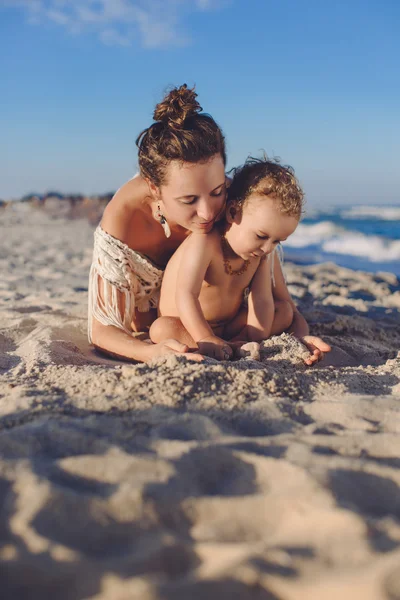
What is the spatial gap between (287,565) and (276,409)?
71 centimetres

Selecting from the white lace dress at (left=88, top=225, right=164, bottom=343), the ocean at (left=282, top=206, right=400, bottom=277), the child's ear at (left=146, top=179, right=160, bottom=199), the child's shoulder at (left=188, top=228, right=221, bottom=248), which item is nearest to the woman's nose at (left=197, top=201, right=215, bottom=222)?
the child's shoulder at (left=188, top=228, right=221, bottom=248)

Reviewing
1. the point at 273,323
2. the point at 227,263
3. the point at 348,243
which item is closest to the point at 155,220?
the point at 227,263

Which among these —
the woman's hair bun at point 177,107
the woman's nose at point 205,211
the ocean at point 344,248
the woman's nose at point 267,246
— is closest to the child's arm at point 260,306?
the woman's nose at point 267,246

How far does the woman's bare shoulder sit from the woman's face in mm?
297

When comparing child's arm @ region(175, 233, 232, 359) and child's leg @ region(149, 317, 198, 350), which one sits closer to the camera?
child's arm @ region(175, 233, 232, 359)

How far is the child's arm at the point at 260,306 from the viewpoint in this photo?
110 inches

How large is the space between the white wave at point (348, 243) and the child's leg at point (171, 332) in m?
7.28

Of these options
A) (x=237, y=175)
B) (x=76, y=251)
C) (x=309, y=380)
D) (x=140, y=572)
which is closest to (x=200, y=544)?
(x=140, y=572)

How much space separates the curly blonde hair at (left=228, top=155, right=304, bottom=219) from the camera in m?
2.48

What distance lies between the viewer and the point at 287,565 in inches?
42.4

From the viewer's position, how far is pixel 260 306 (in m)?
2.83

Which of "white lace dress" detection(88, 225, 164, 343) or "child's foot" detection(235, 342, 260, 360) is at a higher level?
"white lace dress" detection(88, 225, 164, 343)

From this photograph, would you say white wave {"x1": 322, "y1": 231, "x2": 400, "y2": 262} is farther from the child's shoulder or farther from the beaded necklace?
the child's shoulder

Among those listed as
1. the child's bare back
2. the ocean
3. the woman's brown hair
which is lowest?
the ocean
